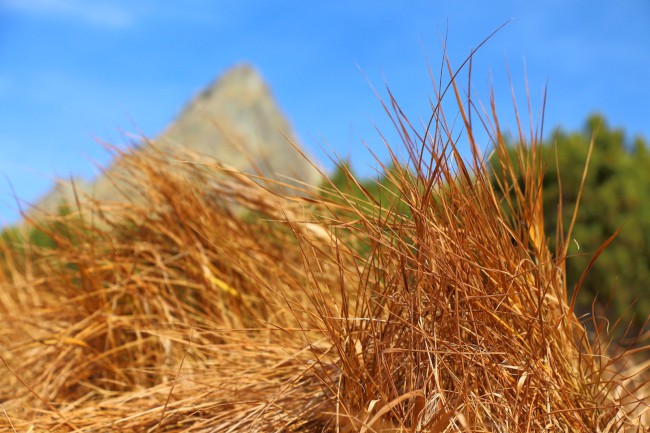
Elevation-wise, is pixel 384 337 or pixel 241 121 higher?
pixel 241 121

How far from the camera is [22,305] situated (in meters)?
3.40

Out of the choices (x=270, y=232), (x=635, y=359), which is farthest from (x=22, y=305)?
(x=635, y=359)

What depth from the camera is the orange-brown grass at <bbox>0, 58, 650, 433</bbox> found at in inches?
53.8

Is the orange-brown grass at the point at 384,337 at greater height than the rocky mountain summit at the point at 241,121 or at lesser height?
lesser

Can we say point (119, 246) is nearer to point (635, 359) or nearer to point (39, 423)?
point (39, 423)

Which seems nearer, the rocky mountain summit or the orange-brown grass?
the orange-brown grass

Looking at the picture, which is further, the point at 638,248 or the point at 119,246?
the point at 638,248

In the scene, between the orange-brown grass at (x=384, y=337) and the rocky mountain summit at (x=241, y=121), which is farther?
the rocky mountain summit at (x=241, y=121)

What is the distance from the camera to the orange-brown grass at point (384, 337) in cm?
137

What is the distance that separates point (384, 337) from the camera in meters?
1.47

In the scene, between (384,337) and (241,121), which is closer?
(384,337)

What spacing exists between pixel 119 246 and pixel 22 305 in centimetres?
111

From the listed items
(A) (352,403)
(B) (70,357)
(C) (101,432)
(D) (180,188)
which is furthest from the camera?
(D) (180,188)

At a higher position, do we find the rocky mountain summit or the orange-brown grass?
the rocky mountain summit
